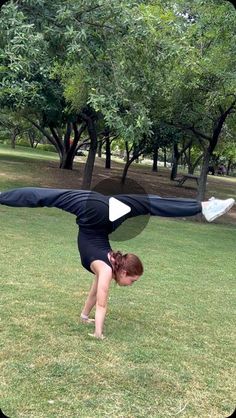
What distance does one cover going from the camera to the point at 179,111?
16672 millimetres

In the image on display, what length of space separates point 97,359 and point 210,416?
3.83ft

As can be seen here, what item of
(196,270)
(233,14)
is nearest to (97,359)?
(196,270)

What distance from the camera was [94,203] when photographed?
4742 millimetres

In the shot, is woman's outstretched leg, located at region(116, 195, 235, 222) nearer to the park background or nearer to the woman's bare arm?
the woman's bare arm

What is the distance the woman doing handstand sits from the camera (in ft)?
14.9

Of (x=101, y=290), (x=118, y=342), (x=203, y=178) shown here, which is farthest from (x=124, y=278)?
(x=203, y=178)

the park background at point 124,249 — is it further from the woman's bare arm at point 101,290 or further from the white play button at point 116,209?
the white play button at point 116,209

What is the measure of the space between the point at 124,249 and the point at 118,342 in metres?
5.95

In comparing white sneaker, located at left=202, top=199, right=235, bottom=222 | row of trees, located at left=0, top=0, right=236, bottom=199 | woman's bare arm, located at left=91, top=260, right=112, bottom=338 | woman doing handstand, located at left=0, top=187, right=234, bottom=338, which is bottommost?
woman's bare arm, located at left=91, top=260, right=112, bottom=338

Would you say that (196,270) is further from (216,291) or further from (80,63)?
(80,63)

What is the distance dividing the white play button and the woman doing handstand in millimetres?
52

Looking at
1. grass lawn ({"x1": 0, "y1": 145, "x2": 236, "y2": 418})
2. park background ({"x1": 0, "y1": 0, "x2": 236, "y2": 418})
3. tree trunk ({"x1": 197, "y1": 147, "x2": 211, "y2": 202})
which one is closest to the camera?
grass lawn ({"x1": 0, "y1": 145, "x2": 236, "y2": 418})
